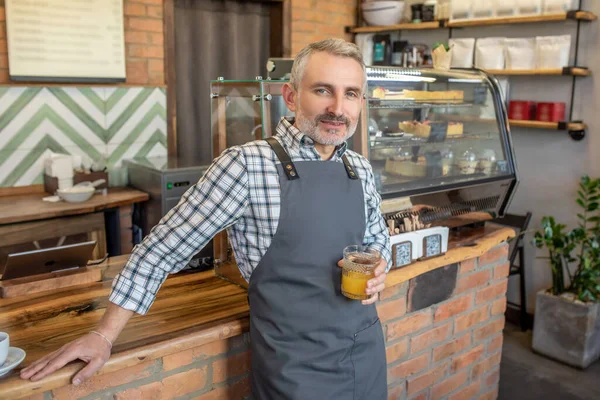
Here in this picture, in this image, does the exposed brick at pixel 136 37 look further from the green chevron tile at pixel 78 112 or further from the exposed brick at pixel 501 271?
the exposed brick at pixel 501 271

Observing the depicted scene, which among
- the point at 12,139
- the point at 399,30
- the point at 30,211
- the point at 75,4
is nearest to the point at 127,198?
the point at 30,211

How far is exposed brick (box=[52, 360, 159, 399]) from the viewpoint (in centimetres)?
151

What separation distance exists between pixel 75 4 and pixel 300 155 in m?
2.98

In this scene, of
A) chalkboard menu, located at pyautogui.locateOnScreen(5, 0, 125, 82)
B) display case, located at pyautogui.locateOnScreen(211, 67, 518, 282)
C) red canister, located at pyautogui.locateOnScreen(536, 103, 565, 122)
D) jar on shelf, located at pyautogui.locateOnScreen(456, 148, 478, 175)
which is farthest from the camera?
red canister, located at pyautogui.locateOnScreen(536, 103, 565, 122)

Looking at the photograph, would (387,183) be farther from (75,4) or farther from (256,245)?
(75,4)

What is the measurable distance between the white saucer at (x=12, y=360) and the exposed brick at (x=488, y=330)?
7.08ft

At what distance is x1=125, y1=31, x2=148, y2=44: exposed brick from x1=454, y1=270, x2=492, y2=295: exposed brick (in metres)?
2.98

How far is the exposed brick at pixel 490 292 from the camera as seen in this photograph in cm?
283

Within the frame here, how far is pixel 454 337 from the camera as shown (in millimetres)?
2723

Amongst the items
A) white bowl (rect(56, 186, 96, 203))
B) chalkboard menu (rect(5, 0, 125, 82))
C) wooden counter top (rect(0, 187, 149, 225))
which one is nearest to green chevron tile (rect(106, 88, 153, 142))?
chalkboard menu (rect(5, 0, 125, 82))

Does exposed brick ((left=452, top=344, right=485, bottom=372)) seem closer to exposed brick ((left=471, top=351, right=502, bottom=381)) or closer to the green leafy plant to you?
exposed brick ((left=471, top=351, right=502, bottom=381))

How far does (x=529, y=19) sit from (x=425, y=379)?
2.82 metres

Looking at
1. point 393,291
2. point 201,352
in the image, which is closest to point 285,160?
Answer: point 201,352

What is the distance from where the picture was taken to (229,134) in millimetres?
2309
